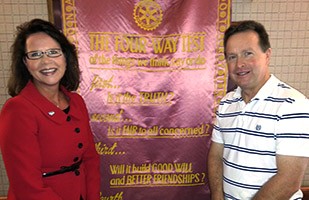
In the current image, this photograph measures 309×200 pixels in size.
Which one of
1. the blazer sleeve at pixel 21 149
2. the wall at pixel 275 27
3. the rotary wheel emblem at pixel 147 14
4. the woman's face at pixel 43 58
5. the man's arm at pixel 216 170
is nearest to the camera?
the blazer sleeve at pixel 21 149

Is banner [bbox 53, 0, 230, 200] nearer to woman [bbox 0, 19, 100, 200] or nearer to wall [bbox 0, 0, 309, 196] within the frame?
wall [bbox 0, 0, 309, 196]

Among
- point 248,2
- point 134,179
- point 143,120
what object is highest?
point 248,2

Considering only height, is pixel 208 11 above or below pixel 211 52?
above

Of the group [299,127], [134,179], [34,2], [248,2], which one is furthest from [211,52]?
[34,2]

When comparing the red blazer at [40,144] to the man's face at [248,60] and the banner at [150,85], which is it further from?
the man's face at [248,60]

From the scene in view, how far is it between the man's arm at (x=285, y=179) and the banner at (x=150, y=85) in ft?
2.95

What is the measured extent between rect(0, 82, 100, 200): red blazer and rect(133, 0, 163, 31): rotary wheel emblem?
77 cm

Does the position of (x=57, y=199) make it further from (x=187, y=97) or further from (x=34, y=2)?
(x=34, y=2)

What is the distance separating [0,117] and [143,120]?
→ 104 cm

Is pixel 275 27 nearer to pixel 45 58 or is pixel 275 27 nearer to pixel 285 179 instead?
pixel 285 179

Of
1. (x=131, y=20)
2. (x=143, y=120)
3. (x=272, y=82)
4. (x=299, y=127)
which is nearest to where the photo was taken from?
(x=299, y=127)

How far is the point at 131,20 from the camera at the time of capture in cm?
199

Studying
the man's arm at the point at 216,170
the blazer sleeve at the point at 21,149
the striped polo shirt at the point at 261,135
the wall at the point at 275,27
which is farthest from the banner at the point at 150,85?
the blazer sleeve at the point at 21,149

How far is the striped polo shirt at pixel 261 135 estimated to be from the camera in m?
1.25
